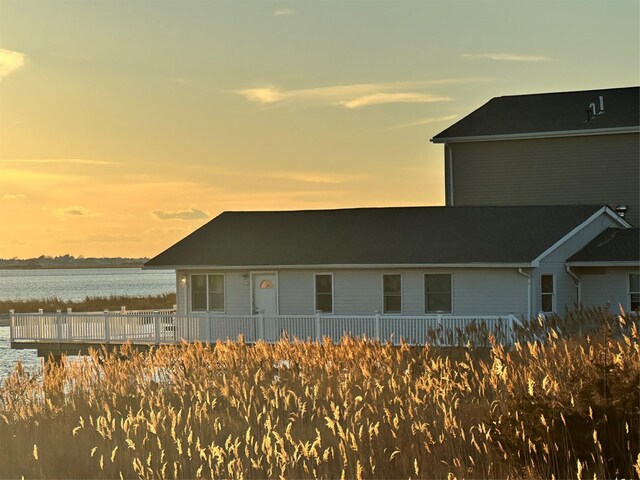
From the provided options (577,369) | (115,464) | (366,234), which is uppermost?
(366,234)

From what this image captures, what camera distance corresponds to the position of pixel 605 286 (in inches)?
1248

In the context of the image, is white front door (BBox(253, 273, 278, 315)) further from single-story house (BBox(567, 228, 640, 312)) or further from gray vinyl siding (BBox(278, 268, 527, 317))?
single-story house (BBox(567, 228, 640, 312))

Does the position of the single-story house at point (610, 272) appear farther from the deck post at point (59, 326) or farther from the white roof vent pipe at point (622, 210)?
the deck post at point (59, 326)

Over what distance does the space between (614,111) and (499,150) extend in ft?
13.6

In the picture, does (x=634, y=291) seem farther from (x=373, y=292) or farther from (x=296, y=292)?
(x=296, y=292)

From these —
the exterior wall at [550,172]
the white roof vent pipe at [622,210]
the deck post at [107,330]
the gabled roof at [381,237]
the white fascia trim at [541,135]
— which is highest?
the white fascia trim at [541,135]

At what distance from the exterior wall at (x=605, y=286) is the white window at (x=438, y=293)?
13.5 ft

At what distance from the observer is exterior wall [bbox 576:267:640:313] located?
31172 millimetres

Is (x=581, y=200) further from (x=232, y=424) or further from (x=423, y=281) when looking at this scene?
(x=232, y=424)

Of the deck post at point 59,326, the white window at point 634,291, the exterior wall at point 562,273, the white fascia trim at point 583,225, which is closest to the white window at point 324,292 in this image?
the exterior wall at point 562,273

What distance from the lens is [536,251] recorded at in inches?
1197

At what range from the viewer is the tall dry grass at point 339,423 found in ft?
30.7

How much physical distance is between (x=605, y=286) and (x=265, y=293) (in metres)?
10.1

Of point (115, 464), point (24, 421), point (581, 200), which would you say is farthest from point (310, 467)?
point (581, 200)
